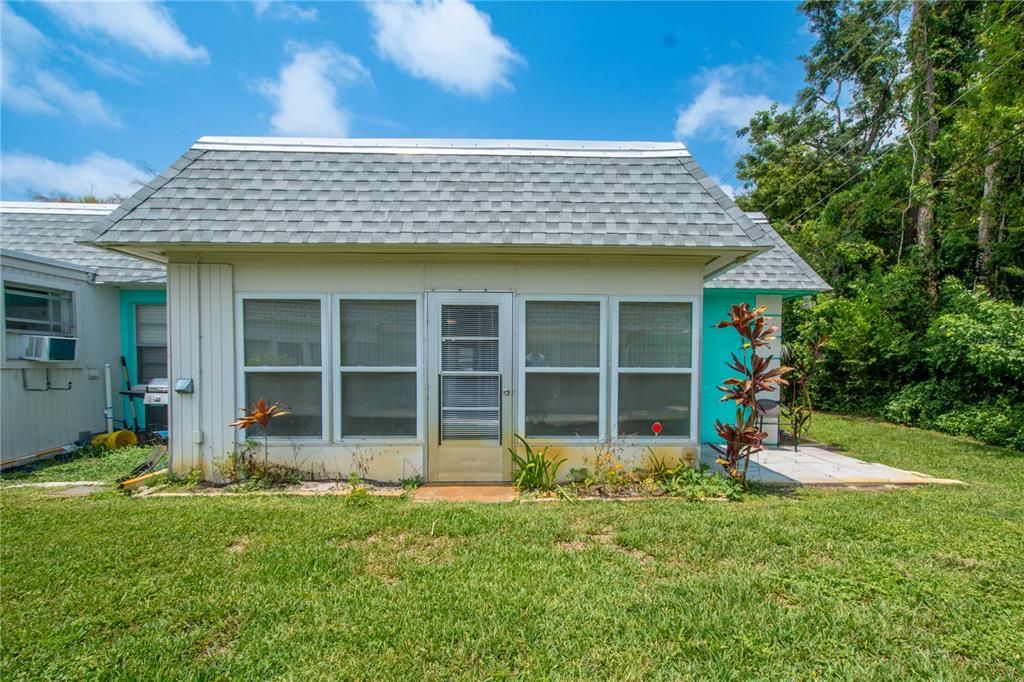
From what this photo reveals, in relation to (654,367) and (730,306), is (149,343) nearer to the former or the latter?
(654,367)

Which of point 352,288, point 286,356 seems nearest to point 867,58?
point 352,288

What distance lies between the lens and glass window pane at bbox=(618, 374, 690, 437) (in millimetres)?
5328

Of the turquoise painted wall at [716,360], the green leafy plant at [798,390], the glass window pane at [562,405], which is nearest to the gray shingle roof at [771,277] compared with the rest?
the turquoise painted wall at [716,360]

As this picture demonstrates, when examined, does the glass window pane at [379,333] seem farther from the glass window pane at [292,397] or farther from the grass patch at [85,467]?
the grass patch at [85,467]

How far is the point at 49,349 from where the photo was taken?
20.5ft

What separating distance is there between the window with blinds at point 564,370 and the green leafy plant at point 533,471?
258mm

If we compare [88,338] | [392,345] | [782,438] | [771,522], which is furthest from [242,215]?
[782,438]

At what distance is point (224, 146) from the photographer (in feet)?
19.6

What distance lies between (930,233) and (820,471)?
900cm

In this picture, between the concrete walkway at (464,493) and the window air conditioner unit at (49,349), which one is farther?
the window air conditioner unit at (49,349)

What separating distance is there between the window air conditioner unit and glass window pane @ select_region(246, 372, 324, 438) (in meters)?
3.38

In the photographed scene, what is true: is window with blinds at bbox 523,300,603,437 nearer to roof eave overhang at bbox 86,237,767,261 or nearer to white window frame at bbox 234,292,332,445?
roof eave overhang at bbox 86,237,767,261

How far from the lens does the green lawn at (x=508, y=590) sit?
7.69ft

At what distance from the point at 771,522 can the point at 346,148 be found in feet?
20.7
